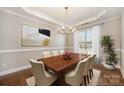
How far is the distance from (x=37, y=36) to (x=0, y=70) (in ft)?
6.38

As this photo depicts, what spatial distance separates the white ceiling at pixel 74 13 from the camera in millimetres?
3088

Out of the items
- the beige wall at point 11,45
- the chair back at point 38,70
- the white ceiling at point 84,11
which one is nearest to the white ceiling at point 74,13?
the white ceiling at point 84,11

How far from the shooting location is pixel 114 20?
3801mm

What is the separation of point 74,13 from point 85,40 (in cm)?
210

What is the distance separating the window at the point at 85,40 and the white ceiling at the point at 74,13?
2.15 feet

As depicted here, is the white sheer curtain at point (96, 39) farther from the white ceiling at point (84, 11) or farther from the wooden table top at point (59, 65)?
Result: the wooden table top at point (59, 65)

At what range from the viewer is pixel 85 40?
17.5 ft

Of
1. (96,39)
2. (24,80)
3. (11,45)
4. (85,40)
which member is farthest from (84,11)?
(24,80)

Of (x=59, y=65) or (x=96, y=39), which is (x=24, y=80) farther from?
(x=96, y=39)

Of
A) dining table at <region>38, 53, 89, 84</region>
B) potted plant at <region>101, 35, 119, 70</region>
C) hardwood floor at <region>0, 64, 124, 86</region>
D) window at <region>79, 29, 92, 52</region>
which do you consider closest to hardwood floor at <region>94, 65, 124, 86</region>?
hardwood floor at <region>0, 64, 124, 86</region>
